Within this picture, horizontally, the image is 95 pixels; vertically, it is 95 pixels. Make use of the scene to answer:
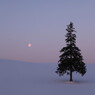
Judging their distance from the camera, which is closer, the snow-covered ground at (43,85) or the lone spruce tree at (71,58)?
the snow-covered ground at (43,85)

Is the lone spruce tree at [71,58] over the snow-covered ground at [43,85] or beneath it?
over

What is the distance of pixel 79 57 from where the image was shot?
4150 cm

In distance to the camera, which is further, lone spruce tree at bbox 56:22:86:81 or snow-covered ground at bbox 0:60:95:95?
lone spruce tree at bbox 56:22:86:81

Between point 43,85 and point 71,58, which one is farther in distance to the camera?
point 71,58

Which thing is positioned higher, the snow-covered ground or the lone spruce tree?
the lone spruce tree

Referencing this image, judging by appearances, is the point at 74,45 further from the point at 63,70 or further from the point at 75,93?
the point at 75,93

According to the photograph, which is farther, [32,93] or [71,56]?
[71,56]

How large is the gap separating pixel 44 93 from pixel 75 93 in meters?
4.03

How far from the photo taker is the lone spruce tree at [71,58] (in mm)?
40531

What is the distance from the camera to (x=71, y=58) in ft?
135

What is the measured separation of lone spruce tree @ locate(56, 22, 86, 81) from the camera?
40.5m

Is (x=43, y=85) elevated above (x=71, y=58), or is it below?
below

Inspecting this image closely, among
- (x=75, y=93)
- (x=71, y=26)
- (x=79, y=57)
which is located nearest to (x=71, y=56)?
(x=79, y=57)

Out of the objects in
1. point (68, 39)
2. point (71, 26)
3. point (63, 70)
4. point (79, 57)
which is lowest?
point (63, 70)
